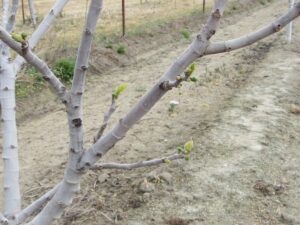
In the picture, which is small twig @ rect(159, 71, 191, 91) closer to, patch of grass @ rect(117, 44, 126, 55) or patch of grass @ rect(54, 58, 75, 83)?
patch of grass @ rect(54, 58, 75, 83)

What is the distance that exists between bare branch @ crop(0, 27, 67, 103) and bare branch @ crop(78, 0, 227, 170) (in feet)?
0.68

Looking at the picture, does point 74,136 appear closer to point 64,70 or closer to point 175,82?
point 175,82

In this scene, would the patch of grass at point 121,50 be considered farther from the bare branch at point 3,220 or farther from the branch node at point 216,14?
the branch node at point 216,14

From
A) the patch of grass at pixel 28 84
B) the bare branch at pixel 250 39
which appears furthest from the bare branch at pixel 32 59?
the patch of grass at pixel 28 84

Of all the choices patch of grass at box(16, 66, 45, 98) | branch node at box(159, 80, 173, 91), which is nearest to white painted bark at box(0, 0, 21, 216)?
branch node at box(159, 80, 173, 91)

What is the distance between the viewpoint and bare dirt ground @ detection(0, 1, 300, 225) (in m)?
3.62

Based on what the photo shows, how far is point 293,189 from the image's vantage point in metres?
3.90

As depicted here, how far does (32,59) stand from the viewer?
132 centimetres

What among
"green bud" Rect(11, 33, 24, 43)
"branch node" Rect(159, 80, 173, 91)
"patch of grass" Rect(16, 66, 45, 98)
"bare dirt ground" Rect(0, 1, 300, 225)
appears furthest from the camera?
"patch of grass" Rect(16, 66, 45, 98)

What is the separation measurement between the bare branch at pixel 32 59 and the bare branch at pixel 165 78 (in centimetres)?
21

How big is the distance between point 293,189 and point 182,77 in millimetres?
2982

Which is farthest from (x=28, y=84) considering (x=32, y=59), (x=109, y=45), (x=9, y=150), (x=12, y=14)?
(x=32, y=59)

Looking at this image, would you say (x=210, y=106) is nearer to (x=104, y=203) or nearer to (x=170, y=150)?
(x=170, y=150)

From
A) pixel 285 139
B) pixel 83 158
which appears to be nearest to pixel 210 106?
pixel 285 139
